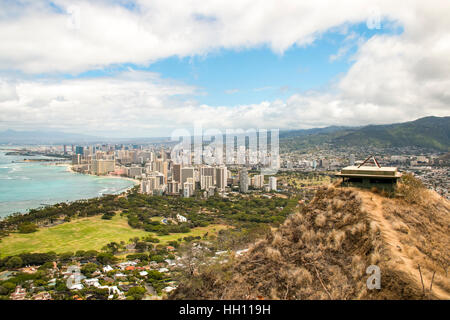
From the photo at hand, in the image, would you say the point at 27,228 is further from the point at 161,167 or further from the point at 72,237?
the point at 161,167

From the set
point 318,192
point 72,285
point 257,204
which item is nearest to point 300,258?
point 318,192

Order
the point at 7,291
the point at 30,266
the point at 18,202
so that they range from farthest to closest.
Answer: the point at 18,202
the point at 30,266
the point at 7,291

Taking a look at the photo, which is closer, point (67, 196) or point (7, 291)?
point (7, 291)

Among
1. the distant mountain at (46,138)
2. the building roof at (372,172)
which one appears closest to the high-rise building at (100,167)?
the building roof at (372,172)

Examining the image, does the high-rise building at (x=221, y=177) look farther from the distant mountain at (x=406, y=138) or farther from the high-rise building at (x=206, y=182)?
the distant mountain at (x=406, y=138)

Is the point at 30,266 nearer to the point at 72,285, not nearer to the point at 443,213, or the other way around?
the point at 72,285

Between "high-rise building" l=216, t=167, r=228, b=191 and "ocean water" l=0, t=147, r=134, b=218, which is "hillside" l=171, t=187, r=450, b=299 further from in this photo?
"high-rise building" l=216, t=167, r=228, b=191
